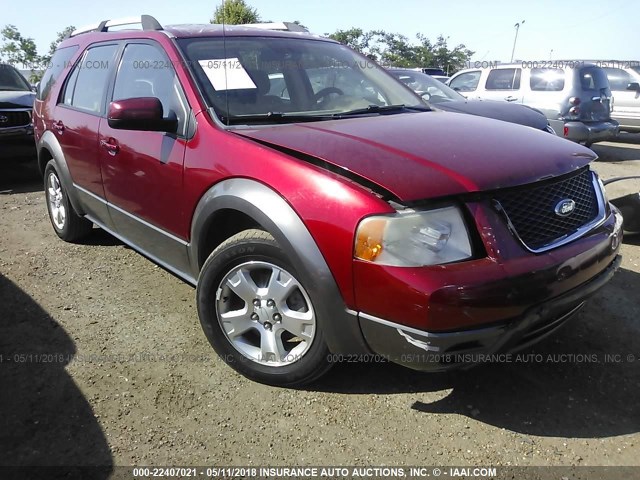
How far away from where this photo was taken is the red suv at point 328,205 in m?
2.02

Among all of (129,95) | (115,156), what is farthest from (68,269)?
(129,95)

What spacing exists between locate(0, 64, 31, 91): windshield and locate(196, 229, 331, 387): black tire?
7.49m

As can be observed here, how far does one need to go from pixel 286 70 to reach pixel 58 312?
217 centimetres

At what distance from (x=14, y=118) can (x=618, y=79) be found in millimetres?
11783

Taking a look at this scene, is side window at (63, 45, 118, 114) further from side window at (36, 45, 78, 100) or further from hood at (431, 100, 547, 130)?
hood at (431, 100, 547, 130)

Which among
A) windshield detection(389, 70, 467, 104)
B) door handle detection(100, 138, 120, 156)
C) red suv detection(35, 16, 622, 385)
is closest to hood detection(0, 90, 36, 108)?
red suv detection(35, 16, 622, 385)

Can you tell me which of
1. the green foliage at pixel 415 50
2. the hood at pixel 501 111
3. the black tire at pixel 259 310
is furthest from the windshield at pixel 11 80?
the green foliage at pixel 415 50

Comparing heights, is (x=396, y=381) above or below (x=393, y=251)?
A: below

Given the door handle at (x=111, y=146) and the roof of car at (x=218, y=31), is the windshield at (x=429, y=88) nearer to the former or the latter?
the roof of car at (x=218, y=31)

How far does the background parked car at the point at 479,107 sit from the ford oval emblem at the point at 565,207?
11.7ft

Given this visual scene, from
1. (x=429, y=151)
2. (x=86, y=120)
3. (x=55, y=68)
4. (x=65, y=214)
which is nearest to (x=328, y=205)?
(x=429, y=151)

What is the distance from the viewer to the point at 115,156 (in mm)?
3338

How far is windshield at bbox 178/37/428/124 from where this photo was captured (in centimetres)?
286

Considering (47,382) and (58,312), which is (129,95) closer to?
(58,312)
